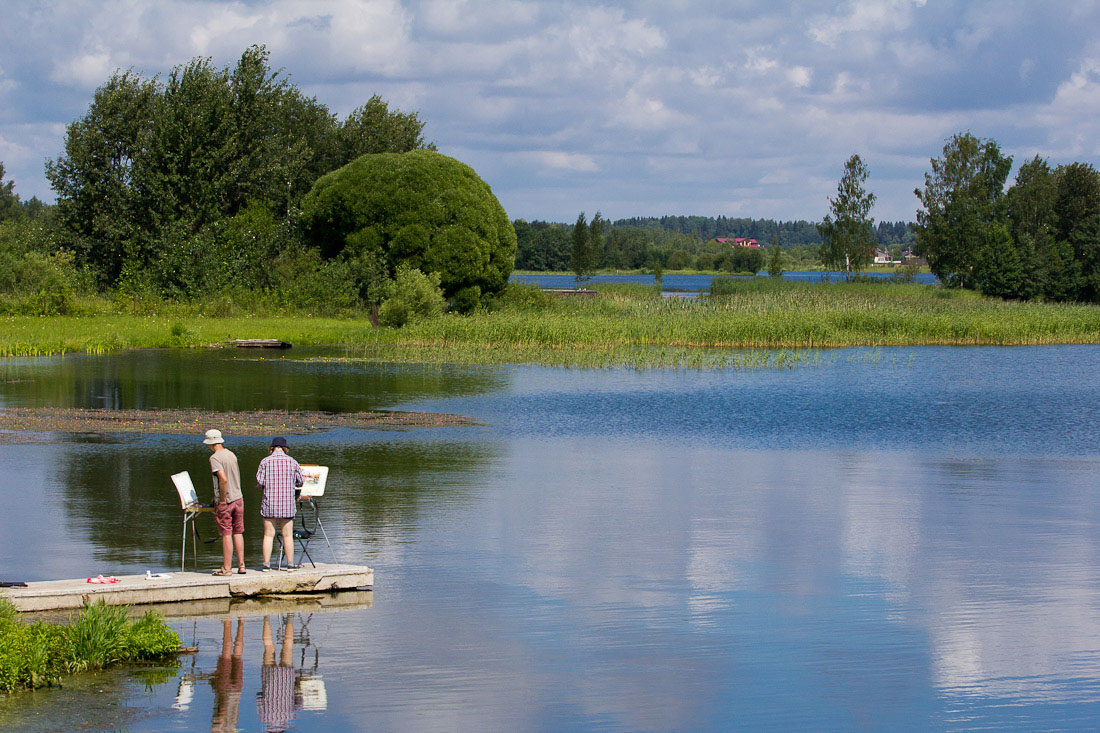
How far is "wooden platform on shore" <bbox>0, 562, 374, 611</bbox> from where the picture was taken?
12.0 m

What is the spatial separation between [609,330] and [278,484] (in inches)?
1551

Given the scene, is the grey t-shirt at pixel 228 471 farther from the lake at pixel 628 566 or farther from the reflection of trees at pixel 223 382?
the reflection of trees at pixel 223 382

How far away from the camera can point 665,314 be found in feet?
195

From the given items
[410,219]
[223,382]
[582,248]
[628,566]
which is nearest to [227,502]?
[628,566]

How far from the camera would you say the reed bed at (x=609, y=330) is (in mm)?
47312

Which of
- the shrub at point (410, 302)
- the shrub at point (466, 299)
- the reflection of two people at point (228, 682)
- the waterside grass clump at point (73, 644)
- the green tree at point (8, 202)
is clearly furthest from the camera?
the green tree at point (8, 202)

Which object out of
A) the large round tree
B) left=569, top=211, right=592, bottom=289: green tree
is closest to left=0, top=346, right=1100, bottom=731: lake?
the large round tree

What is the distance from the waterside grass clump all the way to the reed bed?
34.0 metres

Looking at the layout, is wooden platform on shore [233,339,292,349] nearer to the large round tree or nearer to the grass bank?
the grass bank

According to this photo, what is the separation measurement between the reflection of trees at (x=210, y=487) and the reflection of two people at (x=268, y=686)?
347cm

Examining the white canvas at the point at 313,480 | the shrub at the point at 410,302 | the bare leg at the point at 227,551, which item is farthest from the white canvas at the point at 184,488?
the shrub at the point at 410,302

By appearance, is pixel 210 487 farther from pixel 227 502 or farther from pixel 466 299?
pixel 466 299

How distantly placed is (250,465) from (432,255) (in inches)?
1475

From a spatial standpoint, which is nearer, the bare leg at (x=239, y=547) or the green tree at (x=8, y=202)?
the bare leg at (x=239, y=547)
